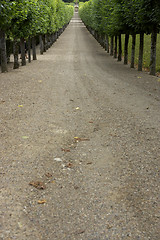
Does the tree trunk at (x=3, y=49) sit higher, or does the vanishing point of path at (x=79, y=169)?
the tree trunk at (x=3, y=49)

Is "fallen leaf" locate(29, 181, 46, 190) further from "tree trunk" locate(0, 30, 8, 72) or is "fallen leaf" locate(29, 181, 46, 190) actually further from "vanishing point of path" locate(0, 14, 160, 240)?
"tree trunk" locate(0, 30, 8, 72)

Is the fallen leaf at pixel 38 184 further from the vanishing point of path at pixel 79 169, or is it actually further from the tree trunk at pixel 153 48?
the tree trunk at pixel 153 48

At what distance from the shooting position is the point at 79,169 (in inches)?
217

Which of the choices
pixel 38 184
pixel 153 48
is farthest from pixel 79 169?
pixel 153 48

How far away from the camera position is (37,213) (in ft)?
13.7

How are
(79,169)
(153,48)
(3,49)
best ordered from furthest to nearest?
(3,49) < (153,48) < (79,169)

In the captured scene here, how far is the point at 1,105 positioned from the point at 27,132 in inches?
127

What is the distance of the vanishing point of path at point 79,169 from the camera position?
154 inches

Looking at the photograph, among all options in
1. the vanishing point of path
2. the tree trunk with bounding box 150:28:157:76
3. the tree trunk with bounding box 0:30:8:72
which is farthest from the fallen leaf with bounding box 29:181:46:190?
the tree trunk with bounding box 0:30:8:72

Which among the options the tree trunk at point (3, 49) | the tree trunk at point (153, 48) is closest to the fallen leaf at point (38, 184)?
the tree trunk at point (153, 48)

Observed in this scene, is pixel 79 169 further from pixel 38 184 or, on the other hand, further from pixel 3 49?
pixel 3 49

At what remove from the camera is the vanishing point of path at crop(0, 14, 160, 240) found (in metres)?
3.92

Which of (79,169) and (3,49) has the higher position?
(3,49)

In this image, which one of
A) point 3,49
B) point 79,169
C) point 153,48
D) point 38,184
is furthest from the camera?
point 3,49
